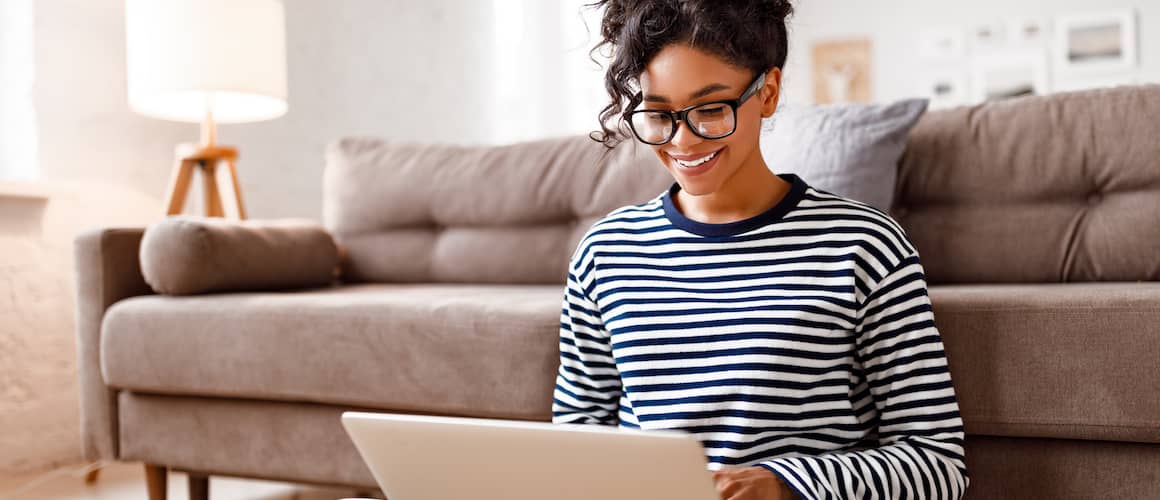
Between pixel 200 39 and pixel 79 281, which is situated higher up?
pixel 200 39

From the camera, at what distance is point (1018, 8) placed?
395 centimetres

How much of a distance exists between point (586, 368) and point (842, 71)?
11.5 ft

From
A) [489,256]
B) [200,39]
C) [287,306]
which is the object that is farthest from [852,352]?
[200,39]

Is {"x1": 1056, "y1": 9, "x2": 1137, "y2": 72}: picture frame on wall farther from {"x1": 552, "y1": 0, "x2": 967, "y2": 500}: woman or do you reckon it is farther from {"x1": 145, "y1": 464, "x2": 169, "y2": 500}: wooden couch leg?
{"x1": 145, "y1": 464, "x2": 169, "y2": 500}: wooden couch leg

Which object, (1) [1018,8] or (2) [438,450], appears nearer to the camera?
(2) [438,450]

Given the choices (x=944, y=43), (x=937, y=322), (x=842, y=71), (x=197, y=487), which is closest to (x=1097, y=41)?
(x=944, y=43)

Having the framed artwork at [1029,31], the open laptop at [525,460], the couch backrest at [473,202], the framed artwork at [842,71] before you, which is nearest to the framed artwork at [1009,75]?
the framed artwork at [1029,31]

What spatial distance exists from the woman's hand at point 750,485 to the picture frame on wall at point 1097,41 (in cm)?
366

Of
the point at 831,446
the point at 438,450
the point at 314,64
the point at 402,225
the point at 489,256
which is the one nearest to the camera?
the point at 438,450

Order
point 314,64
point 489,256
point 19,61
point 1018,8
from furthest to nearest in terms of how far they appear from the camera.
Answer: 1. point 1018,8
2. point 314,64
3. point 19,61
4. point 489,256

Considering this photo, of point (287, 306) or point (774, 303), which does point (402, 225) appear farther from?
point (774, 303)

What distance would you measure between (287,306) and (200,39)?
3.33ft

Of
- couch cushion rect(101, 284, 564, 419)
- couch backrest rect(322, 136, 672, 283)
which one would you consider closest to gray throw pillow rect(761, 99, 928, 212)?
couch backrest rect(322, 136, 672, 283)

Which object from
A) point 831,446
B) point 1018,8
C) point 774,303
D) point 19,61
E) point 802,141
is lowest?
point 831,446
